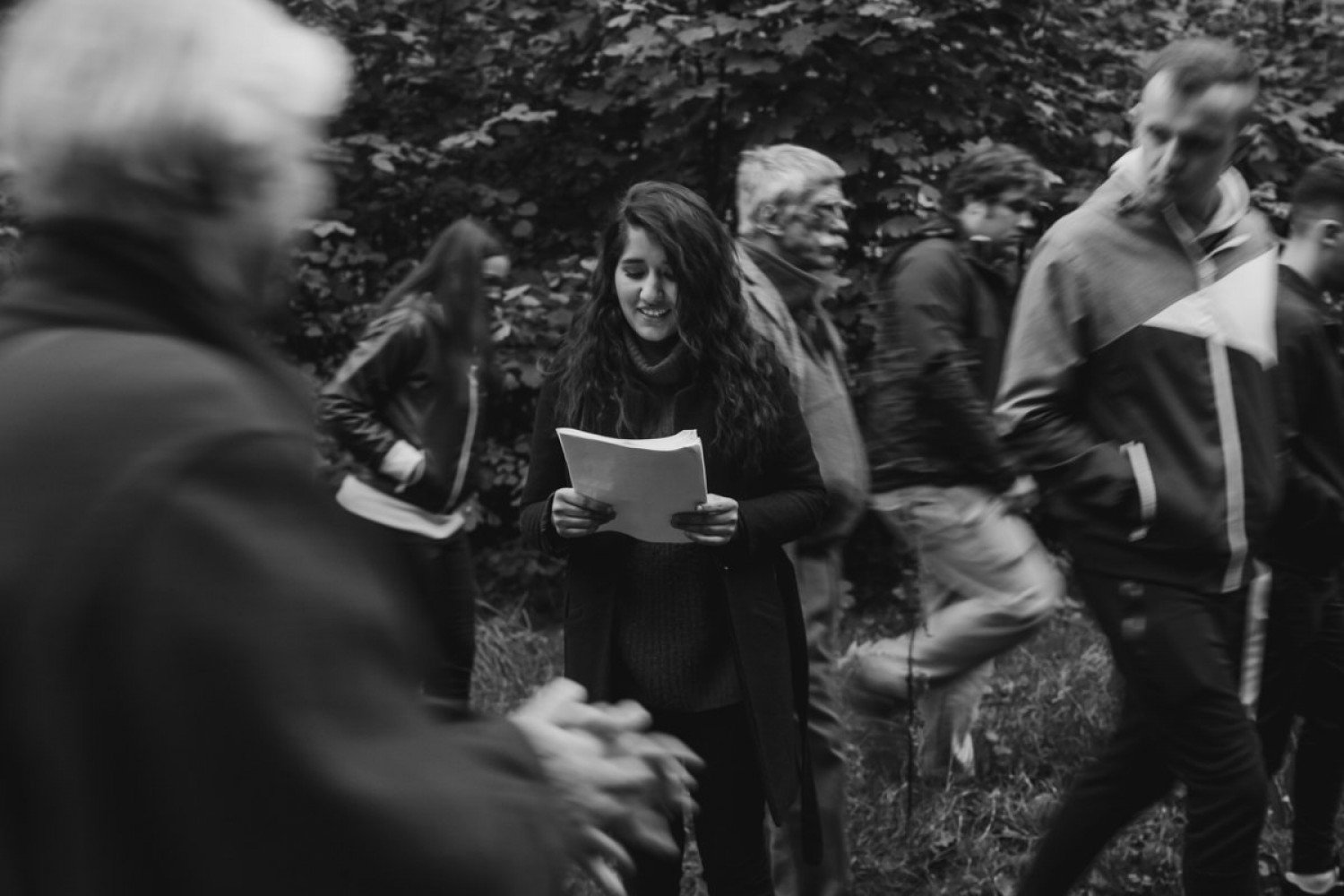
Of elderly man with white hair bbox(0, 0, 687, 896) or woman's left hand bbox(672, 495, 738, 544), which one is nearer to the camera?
elderly man with white hair bbox(0, 0, 687, 896)

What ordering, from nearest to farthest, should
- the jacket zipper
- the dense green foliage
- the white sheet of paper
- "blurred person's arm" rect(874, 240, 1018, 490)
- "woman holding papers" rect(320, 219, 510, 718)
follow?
the white sheet of paper
"blurred person's arm" rect(874, 240, 1018, 490)
"woman holding papers" rect(320, 219, 510, 718)
the jacket zipper
the dense green foliage

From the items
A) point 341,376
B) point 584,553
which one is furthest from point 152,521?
point 341,376

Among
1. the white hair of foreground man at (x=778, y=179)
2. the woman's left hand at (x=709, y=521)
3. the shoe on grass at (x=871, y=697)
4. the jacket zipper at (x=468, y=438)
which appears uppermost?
the white hair of foreground man at (x=778, y=179)

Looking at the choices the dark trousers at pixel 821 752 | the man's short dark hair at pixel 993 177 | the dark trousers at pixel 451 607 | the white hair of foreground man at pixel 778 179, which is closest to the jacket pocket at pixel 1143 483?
the dark trousers at pixel 821 752

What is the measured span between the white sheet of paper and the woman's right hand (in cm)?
2

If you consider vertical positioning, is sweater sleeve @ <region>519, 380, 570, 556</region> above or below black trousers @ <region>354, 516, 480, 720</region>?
above

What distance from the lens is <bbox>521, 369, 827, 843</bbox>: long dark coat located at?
3.18m

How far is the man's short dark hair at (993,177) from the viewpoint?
4621mm

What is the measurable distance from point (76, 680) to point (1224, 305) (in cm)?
267

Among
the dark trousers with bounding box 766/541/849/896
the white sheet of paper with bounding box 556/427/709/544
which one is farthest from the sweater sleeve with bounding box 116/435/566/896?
the dark trousers with bounding box 766/541/849/896

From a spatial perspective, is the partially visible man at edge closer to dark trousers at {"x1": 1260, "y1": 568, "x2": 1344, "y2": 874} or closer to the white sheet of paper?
the white sheet of paper

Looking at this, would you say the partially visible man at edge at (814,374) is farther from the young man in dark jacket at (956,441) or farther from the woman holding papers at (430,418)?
the woman holding papers at (430,418)

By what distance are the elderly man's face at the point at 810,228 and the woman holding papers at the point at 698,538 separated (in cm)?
80

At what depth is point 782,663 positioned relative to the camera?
323cm
